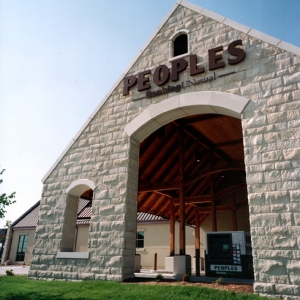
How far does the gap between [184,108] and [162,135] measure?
12.0 feet

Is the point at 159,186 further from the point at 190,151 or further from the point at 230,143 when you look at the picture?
the point at 230,143

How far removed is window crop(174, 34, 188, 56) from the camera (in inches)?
404

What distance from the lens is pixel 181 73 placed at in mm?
9719

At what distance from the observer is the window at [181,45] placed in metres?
10.2

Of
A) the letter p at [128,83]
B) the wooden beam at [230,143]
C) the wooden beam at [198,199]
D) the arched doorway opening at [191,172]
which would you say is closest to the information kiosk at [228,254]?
the arched doorway opening at [191,172]

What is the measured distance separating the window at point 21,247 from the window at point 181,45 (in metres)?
23.7

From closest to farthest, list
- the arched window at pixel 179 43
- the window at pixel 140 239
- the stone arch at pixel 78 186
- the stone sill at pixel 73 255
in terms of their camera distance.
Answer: the stone sill at pixel 73 255, the arched window at pixel 179 43, the stone arch at pixel 78 186, the window at pixel 140 239

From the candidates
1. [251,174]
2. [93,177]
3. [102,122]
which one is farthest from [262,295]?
[102,122]

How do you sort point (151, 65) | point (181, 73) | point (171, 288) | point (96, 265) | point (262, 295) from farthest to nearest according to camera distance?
point (151, 65) < point (181, 73) < point (96, 265) < point (171, 288) < point (262, 295)

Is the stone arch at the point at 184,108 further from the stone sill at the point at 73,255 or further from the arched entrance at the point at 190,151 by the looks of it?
the stone sill at the point at 73,255

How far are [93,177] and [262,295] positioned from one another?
6.11 metres

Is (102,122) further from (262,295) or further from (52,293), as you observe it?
(262,295)

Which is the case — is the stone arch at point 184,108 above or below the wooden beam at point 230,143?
below

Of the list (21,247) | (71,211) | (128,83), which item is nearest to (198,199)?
(71,211)
